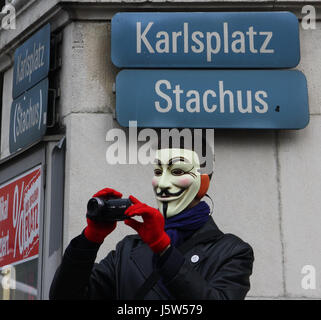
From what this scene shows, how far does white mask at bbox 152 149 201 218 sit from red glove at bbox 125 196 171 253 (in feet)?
1.73

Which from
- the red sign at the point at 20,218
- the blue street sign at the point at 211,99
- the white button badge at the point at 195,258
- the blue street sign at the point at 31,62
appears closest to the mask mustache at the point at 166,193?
the white button badge at the point at 195,258

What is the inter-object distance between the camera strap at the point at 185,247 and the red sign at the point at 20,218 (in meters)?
3.02

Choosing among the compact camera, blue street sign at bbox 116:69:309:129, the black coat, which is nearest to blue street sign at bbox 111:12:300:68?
blue street sign at bbox 116:69:309:129

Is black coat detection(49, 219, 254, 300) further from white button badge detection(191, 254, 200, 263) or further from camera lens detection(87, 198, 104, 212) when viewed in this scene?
camera lens detection(87, 198, 104, 212)

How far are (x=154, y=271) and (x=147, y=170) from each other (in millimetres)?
2688

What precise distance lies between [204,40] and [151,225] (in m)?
3.45

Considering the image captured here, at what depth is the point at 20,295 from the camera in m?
6.93

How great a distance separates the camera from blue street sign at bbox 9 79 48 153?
6.96m

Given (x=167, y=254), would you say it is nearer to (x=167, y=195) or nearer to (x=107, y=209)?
(x=107, y=209)

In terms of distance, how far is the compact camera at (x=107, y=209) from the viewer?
12.0 ft

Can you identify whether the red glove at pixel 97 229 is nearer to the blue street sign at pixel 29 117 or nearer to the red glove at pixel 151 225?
the red glove at pixel 151 225

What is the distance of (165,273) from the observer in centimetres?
362

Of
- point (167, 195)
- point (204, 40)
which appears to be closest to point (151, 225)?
point (167, 195)

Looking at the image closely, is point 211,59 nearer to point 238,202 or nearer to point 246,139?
point 246,139
